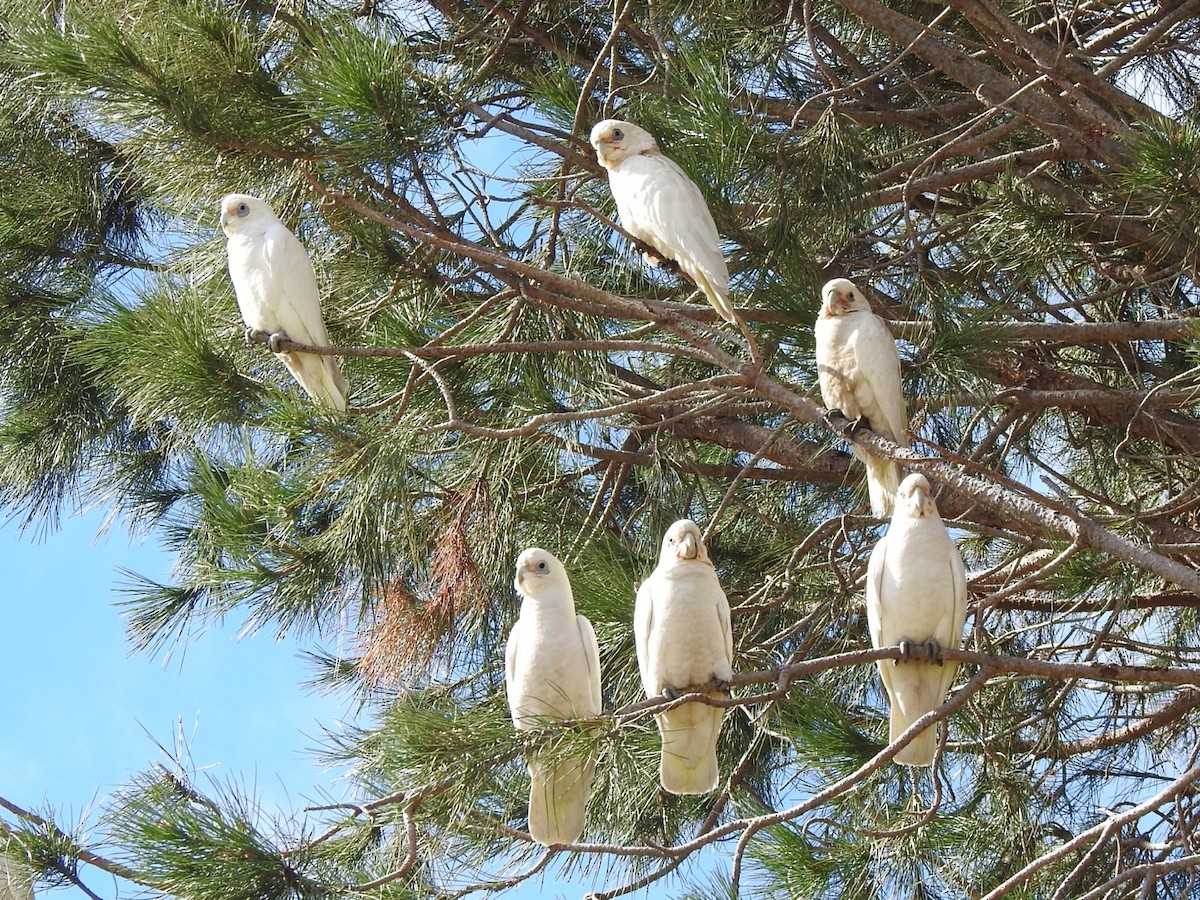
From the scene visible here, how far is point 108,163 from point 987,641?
3.32 m

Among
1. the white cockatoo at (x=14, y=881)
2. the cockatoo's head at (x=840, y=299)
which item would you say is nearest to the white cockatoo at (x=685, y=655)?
the cockatoo's head at (x=840, y=299)

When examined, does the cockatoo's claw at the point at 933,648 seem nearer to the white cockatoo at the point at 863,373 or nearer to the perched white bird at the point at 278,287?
the white cockatoo at the point at 863,373

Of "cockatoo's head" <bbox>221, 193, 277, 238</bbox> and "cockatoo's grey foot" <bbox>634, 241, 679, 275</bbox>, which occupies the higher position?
"cockatoo's head" <bbox>221, 193, 277, 238</bbox>

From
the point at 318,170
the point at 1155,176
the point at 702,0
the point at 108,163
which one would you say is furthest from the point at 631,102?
the point at 108,163

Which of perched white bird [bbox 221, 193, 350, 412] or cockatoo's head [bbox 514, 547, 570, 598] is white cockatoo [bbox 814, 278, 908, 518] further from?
perched white bird [bbox 221, 193, 350, 412]

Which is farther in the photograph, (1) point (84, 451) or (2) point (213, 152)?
(1) point (84, 451)

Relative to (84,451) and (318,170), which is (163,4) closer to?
(318,170)

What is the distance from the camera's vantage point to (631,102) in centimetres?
380

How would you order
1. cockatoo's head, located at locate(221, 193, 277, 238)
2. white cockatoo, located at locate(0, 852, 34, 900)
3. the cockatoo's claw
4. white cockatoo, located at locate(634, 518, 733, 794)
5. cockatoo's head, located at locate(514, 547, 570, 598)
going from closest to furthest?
white cockatoo, located at locate(0, 852, 34, 900)
the cockatoo's claw
white cockatoo, located at locate(634, 518, 733, 794)
cockatoo's head, located at locate(514, 547, 570, 598)
cockatoo's head, located at locate(221, 193, 277, 238)

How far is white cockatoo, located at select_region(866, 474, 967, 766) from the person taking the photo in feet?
9.31

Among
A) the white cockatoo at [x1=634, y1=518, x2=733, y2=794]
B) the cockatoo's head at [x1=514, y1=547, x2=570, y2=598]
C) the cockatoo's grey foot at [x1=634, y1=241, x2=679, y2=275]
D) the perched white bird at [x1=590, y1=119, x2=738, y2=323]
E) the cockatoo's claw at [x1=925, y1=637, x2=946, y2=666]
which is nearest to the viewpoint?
the cockatoo's claw at [x1=925, y1=637, x2=946, y2=666]

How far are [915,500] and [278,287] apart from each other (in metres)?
→ 1.51

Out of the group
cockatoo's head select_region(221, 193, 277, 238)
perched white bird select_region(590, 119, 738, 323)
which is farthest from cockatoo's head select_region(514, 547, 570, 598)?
cockatoo's head select_region(221, 193, 277, 238)

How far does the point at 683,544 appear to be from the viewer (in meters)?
2.95
